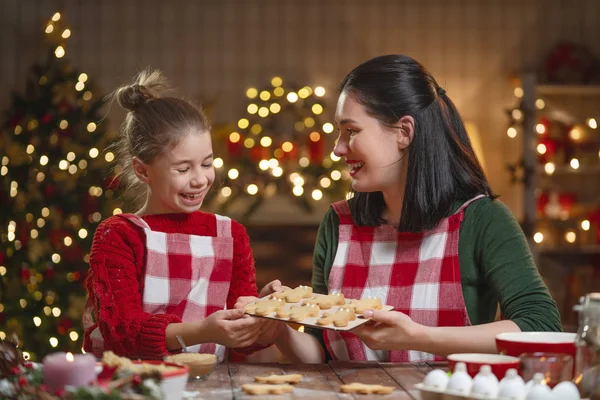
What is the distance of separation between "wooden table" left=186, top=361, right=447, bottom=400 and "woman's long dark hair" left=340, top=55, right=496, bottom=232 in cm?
43

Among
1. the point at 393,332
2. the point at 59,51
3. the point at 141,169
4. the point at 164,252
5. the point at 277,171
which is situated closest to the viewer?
the point at 393,332

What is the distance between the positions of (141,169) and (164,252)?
240 millimetres

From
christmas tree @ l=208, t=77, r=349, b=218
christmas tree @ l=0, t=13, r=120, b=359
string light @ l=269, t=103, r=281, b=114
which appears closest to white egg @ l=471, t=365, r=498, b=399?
christmas tree @ l=0, t=13, r=120, b=359

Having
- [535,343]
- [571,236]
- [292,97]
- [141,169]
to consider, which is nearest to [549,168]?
[571,236]

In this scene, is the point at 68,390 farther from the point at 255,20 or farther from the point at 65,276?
the point at 255,20

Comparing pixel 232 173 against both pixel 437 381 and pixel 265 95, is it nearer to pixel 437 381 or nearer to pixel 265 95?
pixel 265 95

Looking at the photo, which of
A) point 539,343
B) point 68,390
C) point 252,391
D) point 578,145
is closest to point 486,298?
point 539,343

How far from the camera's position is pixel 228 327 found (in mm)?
1768

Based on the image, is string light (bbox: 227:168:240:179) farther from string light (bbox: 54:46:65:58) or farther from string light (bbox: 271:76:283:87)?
string light (bbox: 54:46:65:58)

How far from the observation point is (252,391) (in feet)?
4.78

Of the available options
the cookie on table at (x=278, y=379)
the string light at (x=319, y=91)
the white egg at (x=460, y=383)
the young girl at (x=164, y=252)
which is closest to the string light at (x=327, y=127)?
the string light at (x=319, y=91)

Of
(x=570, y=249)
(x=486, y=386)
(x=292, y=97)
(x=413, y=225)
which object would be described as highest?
(x=292, y=97)

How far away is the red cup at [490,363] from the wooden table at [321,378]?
0.09 metres

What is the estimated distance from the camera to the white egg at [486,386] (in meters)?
1.27
